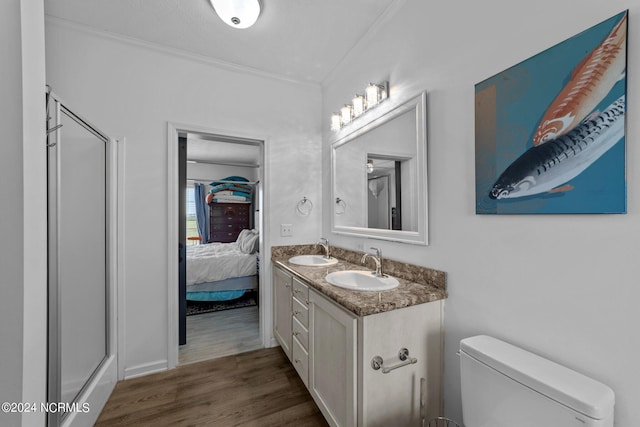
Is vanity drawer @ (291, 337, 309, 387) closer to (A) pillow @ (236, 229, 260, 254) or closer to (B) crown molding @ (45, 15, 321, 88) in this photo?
(A) pillow @ (236, 229, 260, 254)

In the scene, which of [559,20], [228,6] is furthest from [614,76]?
[228,6]

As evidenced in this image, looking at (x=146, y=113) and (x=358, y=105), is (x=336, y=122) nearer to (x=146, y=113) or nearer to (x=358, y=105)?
(x=358, y=105)

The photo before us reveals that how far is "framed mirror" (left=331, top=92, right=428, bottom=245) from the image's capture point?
1480mm

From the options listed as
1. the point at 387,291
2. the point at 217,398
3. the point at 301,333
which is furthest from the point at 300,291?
the point at 217,398

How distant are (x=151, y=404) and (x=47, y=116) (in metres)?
1.76

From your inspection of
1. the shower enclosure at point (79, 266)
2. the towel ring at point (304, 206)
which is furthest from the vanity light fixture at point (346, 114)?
the shower enclosure at point (79, 266)

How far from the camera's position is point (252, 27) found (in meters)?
1.88

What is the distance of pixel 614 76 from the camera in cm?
78

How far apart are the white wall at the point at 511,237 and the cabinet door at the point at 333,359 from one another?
0.53 meters

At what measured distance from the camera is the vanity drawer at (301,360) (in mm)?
1680

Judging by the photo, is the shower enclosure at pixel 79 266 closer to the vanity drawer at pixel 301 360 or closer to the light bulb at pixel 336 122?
the vanity drawer at pixel 301 360

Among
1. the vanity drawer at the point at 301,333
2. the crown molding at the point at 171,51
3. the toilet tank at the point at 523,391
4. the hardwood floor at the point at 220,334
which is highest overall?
the crown molding at the point at 171,51

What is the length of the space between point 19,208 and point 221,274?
260cm

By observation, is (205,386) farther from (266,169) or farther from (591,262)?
(591,262)
